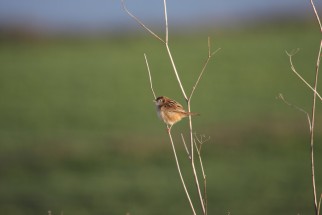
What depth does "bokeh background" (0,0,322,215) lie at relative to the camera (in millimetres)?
16266

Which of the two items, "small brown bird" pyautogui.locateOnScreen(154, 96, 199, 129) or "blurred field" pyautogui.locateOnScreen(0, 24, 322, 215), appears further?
"blurred field" pyautogui.locateOnScreen(0, 24, 322, 215)

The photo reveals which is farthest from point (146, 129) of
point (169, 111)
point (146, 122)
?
point (169, 111)

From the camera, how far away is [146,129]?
2275 centimetres

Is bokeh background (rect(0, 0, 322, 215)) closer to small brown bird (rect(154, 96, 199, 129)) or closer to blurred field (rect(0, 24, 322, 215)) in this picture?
blurred field (rect(0, 24, 322, 215))

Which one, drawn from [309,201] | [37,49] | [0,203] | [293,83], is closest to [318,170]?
[309,201]

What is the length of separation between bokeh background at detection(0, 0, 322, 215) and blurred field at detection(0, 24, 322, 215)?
0.18 ft

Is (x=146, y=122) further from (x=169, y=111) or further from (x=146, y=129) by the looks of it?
(x=169, y=111)

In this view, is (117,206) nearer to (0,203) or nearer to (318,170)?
(0,203)

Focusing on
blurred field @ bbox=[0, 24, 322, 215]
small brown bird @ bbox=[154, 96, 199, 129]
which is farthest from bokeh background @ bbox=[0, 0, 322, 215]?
small brown bird @ bbox=[154, 96, 199, 129]

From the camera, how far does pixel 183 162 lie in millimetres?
19203

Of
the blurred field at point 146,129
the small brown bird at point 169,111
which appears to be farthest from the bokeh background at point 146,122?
the small brown bird at point 169,111

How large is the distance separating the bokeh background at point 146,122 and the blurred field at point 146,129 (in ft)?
0.18

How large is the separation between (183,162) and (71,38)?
1019 inches

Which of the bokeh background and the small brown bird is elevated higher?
the bokeh background
